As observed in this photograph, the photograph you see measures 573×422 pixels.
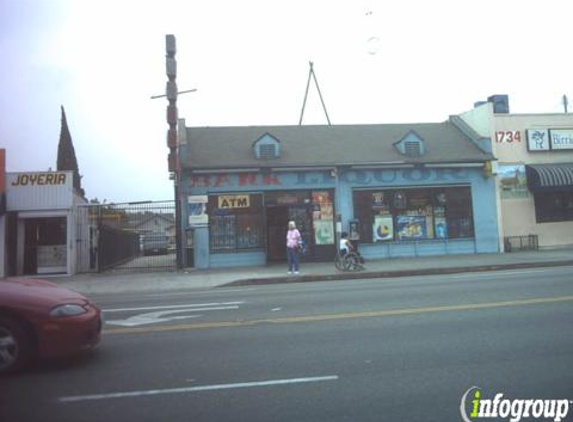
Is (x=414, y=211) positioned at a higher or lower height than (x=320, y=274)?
higher

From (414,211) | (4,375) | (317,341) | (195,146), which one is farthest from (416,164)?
(4,375)

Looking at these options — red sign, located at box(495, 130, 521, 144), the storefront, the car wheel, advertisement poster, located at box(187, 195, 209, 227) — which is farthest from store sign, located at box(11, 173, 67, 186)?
red sign, located at box(495, 130, 521, 144)

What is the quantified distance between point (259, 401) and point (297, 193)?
15.9 metres

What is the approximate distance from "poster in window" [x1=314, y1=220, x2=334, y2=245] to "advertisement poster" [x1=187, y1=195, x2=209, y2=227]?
4598mm

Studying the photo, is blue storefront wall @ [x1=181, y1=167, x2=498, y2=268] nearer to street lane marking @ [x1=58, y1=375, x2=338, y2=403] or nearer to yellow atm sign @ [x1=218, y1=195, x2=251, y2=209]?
yellow atm sign @ [x1=218, y1=195, x2=251, y2=209]

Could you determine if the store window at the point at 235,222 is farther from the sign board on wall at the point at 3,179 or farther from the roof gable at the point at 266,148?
the sign board on wall at the point at 3,179

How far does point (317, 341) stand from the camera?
257 inches

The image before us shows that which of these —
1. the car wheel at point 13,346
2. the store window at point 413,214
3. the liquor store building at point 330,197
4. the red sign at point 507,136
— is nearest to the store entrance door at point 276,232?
the liquor store building at point 330,197

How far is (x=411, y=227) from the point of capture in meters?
20.9

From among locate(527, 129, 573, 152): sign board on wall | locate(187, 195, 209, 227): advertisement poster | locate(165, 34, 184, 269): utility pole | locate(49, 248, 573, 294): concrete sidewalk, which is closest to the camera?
locate(49, 248, 573, 294): concrete sidewalk

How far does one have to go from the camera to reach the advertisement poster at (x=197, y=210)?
18906 mm

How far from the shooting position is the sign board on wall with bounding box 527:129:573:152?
2252cm

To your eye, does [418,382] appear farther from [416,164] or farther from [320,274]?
[416,164]

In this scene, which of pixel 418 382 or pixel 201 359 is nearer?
pixel 418 382
